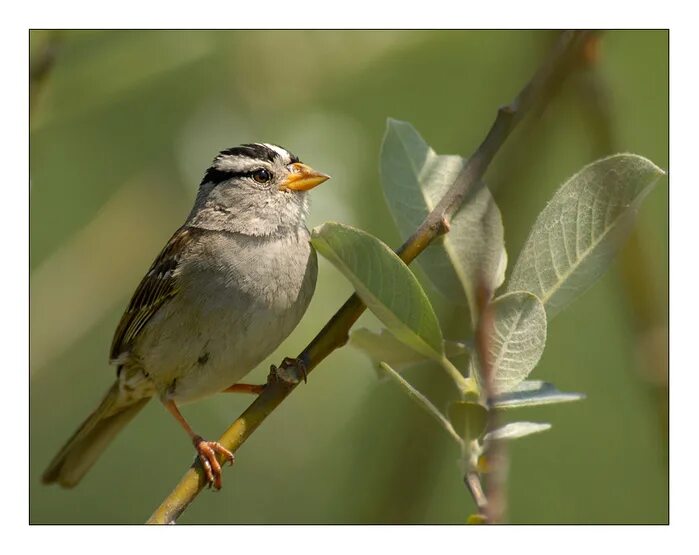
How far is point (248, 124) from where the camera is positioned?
3.02 meters

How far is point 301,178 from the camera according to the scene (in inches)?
127

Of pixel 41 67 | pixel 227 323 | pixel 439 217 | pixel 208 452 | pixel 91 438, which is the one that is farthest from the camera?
pixel 91 438

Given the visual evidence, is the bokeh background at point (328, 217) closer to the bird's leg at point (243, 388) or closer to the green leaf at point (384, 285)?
the bird's leg at point (243, 388)

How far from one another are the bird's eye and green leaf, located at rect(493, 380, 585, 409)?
1.85m

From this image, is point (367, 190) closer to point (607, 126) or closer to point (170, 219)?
point (170, 219)

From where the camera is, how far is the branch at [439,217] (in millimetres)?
1784

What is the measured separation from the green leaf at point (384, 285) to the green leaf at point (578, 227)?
0.20 m

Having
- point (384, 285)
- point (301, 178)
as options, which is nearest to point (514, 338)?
point (384, 285)

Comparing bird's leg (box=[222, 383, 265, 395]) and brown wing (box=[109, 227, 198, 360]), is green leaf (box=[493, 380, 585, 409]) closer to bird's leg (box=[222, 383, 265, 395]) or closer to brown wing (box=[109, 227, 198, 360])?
bird's leg (box=[222, 383, 265, 395])

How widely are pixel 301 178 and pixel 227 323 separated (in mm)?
606

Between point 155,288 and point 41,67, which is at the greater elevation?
point 41,67

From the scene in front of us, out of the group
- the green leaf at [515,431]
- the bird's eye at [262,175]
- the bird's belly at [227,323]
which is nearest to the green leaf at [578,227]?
the green leaf at [515,431]

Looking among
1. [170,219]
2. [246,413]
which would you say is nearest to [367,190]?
[170,219]

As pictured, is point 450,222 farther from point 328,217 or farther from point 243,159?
point 243,159
